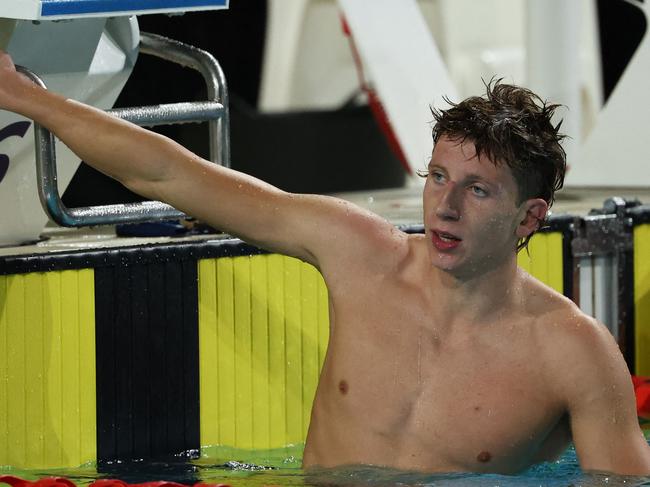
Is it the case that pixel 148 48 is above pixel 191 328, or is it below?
above

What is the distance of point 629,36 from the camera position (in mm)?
9422

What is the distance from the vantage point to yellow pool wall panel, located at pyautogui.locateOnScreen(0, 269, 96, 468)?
322 centimetres

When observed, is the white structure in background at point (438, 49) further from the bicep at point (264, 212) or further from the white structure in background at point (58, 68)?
the bicep at point (264, 212)

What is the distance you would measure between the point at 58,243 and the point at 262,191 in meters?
0.76

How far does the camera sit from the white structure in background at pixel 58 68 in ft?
10.2

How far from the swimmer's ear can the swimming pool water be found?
1.40 ft

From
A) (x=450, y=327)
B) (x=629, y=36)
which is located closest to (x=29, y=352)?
(x=450, y=327)

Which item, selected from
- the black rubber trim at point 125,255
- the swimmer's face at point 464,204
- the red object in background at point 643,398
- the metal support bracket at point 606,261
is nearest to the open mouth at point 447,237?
the swimmer's face at point 464,204

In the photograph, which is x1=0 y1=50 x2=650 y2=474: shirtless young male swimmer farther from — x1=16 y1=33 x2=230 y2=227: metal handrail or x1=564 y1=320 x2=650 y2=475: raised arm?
x1=16 y1=33 x2=230 y2=227: metal handrail

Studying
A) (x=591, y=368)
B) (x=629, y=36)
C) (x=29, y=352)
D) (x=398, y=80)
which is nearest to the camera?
(x=591, y=368)

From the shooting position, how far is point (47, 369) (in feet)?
10.8

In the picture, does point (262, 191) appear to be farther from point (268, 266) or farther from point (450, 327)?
point (268, 266)

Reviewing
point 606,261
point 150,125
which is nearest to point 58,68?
point 150,125

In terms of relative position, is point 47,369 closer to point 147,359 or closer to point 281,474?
point 147,359
